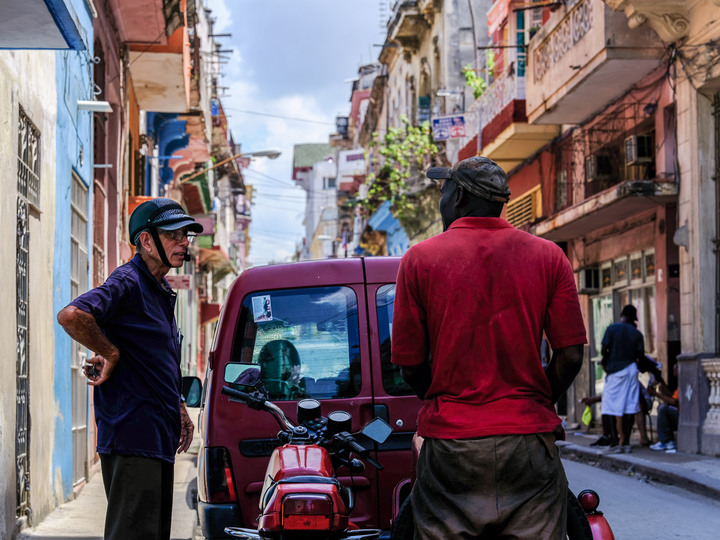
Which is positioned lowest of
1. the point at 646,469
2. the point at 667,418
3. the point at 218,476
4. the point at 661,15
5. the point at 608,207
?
the point at 646,469

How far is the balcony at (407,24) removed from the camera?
130 ft

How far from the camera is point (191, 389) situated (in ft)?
20.0

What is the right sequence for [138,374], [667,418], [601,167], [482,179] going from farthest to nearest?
[601,167]
[667,418]
[138,374]
[482,179]

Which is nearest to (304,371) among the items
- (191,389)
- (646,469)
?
(191,389)

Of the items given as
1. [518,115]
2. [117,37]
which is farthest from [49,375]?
[518,115]

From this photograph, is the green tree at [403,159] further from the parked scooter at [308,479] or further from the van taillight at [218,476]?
the parked scooter at [308,479]

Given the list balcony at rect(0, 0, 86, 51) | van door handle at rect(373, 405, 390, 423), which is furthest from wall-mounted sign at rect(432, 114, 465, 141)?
van door handle at rect(373, 405, 390, 423)

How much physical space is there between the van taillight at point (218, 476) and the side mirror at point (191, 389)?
0.28 m

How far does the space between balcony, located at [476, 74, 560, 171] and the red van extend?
16.8m

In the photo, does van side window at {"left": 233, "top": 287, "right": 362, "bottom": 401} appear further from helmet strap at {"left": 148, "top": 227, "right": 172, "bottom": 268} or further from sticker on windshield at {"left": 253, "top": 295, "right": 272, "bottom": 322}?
helmet strap at {"left": 148, "top": 227, "right": 172, "bottom": 268}

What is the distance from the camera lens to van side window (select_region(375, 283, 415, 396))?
6320 mm

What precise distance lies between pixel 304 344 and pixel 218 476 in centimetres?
81

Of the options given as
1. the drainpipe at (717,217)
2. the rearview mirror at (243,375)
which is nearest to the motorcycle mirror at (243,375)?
the rearview mirror at (243,375)

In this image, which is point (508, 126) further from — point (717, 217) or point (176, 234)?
point (176, 234)
